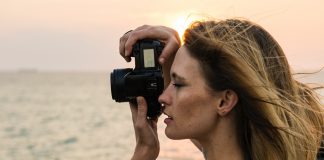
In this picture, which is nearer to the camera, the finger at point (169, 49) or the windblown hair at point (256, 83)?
the windblown hair at point (256, 83)

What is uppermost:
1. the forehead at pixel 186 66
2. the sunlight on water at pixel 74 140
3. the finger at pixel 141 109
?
the forehead at pixel 186 66

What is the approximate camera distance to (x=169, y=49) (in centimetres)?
303

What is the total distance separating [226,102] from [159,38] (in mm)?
561

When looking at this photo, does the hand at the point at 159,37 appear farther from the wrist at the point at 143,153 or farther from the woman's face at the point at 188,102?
the wrist at the point at 143,153

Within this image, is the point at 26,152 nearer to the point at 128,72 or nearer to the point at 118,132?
the point at 118,132

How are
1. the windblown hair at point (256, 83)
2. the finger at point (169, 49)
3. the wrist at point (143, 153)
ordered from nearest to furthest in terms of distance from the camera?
1. the windblown hair at point (256, 83)
2. the finger at point (169, 49)
3. the wrist at point (143, 153)

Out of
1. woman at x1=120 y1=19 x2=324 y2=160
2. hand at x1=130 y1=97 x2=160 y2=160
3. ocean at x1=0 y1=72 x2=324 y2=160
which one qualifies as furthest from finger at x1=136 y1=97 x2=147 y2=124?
ocean at x1=0 y1=72 x2=324 y2=160

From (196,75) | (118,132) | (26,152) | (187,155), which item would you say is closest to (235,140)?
(196,75)

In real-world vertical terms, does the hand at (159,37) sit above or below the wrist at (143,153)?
above

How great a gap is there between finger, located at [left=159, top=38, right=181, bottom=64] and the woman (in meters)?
0.22

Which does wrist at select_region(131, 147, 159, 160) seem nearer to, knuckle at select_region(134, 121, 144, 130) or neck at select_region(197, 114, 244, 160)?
knuckle at select_region(134, 121, 144, 130)

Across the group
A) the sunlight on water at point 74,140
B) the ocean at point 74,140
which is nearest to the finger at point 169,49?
the ocean at point 74,140

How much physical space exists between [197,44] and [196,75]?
0.13 meters

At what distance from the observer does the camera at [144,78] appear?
3.05m
